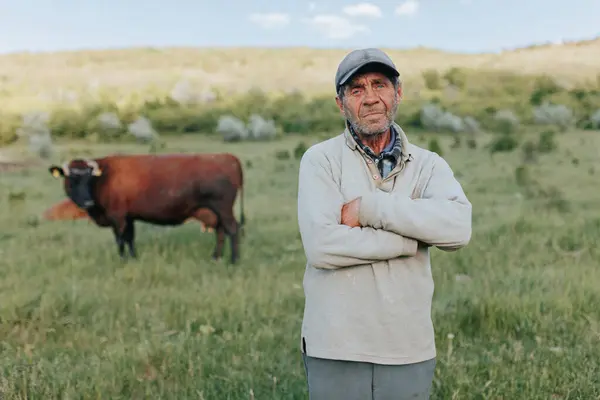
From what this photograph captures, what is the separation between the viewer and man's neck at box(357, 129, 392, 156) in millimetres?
2291

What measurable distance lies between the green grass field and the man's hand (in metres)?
1.51

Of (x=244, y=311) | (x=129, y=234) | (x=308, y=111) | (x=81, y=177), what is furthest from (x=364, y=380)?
(x=308, y=111)

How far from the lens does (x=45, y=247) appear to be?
8.09 meters

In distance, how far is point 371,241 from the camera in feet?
6.91

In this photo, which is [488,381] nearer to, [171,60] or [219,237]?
[219,237]

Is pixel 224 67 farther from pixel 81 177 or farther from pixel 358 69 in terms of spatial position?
pixel 358 69

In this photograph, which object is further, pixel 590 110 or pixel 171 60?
pixel 171 60

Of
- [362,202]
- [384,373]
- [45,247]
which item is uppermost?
[362,202]

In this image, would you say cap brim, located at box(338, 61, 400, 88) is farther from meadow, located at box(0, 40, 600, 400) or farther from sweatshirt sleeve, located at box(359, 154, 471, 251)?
meadow, located at box(0, 40, 600, 400)

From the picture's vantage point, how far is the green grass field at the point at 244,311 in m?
3.60

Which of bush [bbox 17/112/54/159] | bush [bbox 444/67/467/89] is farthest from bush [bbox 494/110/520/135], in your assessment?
bush [bbox 17/112/54/159]

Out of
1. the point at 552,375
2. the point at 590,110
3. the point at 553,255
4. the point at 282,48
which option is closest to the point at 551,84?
the point at 590,110

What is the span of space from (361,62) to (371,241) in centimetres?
63

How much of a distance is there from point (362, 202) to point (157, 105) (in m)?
28.2
